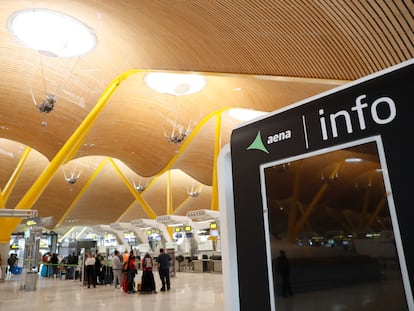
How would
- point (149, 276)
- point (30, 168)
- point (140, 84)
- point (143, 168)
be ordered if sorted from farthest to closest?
point (30, 168)
point (143, 168)
point (140, 84)
point (149, 276)

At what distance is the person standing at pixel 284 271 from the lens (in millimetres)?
Answer: 2301

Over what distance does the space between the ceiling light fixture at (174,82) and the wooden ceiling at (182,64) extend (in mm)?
507

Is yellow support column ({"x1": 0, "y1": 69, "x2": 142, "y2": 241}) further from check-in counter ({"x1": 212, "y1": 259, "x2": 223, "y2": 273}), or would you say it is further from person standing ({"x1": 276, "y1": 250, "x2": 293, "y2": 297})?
person standing ({"x1": 276, "y1": 250, "x2": 293, "y2": 297})

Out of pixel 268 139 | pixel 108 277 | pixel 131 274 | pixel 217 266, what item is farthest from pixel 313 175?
pixel 217 266

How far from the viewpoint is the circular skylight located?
43.5ft

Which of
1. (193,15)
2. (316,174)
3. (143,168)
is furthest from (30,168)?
(316,174)

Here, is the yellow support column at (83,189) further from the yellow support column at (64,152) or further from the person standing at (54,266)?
the yellow support column at (64,152)

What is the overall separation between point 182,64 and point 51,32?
570 centimetres

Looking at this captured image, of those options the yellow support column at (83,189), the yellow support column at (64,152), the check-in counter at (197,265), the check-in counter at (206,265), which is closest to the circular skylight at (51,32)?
the yellow support column at (64,152)

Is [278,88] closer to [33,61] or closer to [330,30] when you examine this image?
[330,30]

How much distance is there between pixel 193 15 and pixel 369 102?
29.7 feet

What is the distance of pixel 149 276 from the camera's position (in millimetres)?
13258

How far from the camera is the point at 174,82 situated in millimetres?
20953

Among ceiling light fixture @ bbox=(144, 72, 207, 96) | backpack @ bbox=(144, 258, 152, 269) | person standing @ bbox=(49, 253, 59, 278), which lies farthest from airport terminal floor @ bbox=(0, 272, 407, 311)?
ceiling light fixture @ bbox=(144, 72, 207, 96)
